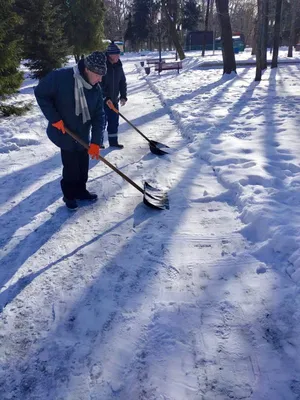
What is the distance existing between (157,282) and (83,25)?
23567mm

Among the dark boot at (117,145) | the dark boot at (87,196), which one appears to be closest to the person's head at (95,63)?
the dark boot at (87,196)

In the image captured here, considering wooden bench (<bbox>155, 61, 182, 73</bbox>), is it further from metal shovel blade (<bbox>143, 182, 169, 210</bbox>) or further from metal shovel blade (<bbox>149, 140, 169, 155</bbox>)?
metal shovel blade (<bbox>143, 182, 169, 210</bbox>)

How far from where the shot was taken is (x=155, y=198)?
4.29 m

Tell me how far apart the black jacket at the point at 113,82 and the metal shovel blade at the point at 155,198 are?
2.79 meters

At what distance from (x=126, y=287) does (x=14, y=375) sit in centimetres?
106

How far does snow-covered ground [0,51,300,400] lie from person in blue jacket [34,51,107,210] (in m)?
0.46

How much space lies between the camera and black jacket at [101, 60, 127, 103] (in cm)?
628

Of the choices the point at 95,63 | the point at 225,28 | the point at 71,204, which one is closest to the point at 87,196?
the point at 71,204

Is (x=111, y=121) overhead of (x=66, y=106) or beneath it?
beneath

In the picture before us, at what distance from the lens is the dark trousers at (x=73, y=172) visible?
4.04 metres

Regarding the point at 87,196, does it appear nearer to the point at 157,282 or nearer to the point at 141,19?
the point at 157,282

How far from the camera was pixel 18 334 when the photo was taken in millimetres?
2396

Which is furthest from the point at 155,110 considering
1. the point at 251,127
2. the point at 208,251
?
the point at 208,251

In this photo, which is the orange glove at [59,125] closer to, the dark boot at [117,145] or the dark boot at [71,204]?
the dark boot at [71,204]
